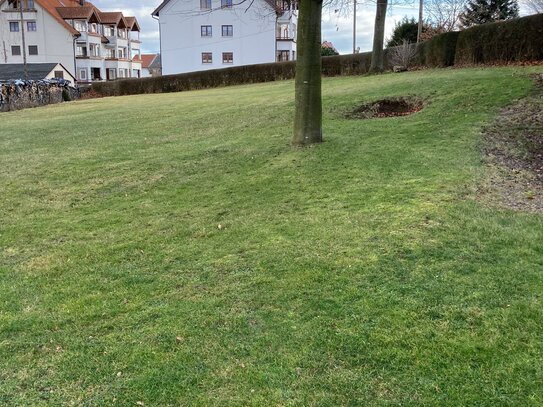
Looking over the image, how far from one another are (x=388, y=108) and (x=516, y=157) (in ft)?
18.9

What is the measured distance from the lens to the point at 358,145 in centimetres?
876

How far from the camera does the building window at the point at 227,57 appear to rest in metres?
55.6

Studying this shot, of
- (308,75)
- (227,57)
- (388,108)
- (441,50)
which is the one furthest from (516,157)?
(227,57)

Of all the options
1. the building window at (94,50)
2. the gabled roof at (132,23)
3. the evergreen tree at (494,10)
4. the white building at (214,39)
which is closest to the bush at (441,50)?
the evergreen tree at (494,10)

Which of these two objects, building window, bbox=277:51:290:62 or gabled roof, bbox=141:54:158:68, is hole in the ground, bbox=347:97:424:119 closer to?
building window, bbox=277:51:290:62

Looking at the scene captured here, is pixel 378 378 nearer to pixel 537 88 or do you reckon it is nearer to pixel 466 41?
pixel 537 88

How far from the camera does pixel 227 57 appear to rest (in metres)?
55.7

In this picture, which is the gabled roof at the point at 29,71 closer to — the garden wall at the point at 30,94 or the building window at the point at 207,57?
the garden wall at the point at 30,94

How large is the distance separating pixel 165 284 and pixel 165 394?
149 cm

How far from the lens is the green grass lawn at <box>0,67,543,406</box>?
113 inches

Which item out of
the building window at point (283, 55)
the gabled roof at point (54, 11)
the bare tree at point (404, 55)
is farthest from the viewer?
the gabled roof at point (54, 11)

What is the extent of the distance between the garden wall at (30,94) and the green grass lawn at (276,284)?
857 inches

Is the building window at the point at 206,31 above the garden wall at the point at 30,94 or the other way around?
above

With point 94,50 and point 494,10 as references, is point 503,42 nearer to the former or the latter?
point 494,10
